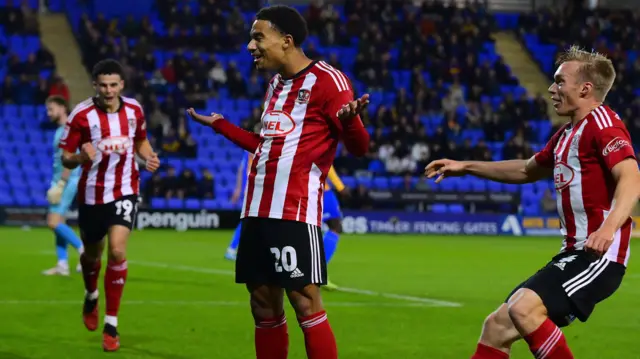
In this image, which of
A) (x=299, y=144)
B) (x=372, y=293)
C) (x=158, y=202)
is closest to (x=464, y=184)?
(x=158, y=202)

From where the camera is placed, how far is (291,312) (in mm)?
10031

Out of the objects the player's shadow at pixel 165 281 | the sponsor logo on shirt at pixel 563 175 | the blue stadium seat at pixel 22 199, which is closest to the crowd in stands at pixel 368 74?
the blue stadium seat at pixel 22 199

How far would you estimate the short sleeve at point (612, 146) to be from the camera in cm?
516

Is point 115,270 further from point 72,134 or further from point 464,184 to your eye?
point 464,184

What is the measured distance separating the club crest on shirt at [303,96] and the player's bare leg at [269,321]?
986 mm

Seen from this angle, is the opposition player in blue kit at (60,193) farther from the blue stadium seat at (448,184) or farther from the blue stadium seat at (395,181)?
the blue stadium seat at (448,184)

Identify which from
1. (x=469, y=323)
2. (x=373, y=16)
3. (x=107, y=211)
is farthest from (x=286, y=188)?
(x=373, y=16)

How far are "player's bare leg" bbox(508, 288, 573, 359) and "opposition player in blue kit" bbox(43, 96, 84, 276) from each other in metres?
8.24

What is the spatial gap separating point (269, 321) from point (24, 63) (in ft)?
76.9

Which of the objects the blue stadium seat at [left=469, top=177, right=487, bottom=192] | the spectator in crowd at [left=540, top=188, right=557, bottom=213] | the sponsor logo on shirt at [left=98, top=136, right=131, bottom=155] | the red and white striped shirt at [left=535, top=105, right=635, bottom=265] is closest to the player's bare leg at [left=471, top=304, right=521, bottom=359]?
the red and white striped shirt at [left=535, top=105, right=635, bottom=265]

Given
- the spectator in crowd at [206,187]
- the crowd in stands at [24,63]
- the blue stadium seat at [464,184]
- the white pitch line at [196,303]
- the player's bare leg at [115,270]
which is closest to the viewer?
the player's bare leg at [115,270]

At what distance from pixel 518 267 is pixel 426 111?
46.9 feet

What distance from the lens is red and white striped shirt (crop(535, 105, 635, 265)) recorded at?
5.27 metres

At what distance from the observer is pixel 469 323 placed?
31.2 ft
